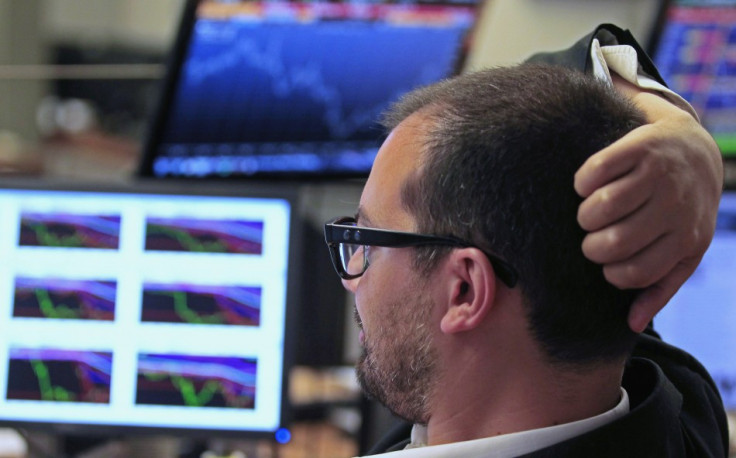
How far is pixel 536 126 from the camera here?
86 cm

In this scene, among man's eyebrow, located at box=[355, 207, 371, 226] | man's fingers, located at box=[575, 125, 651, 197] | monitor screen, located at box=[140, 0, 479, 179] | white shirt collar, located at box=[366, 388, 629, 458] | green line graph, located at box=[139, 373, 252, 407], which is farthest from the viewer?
monitor screen, located at box=[140, 0, 479, 179]

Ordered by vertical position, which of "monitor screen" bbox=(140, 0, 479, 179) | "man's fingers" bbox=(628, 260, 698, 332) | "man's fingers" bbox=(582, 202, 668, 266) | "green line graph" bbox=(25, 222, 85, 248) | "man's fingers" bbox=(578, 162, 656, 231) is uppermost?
"monitor screen" bbox=(140, 0, 479, 179)

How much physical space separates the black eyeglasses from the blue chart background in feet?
2.49

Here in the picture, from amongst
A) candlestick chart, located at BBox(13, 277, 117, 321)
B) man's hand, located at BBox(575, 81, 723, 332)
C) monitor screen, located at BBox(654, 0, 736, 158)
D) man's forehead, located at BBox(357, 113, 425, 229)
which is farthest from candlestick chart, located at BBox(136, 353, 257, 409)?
monitor screen, located at BBox(654, 0, 736, 158)

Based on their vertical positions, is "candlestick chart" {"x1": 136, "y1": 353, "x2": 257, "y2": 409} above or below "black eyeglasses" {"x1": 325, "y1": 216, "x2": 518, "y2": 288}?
below

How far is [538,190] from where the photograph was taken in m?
0.85

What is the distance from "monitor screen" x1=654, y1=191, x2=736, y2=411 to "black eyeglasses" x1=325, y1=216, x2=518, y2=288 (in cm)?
109

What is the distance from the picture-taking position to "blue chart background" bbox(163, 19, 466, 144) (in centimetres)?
175

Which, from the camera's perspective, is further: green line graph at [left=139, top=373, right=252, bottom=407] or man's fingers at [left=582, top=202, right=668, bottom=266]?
green line graph at [left=139, top=373, right=252, bottom=407]

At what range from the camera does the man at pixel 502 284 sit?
2.81 ft

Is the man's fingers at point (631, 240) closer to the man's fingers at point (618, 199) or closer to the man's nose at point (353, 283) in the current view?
the man's fingers at point (618, 199)

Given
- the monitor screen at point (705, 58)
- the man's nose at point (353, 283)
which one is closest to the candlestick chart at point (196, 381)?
the man's nose at point (353, 283)

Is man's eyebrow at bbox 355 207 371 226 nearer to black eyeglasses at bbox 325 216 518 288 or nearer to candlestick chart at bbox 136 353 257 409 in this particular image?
black eyeglasses at bbox 325 216 518 288

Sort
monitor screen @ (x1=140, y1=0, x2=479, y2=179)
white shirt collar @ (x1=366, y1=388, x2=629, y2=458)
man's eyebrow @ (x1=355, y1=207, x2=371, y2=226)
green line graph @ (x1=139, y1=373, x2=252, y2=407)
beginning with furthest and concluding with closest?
monitor screen @ (x1=140, y1=0, x2=479, y2=179) → green line graph @ (x1=139, y1=373, x2=252, y2=407) → man's eyebrow @ (x1=355, y1=207, x2=371, y2=226) → white shirt collar @ (x1=366, y1=388, x2=629, y2=458)
